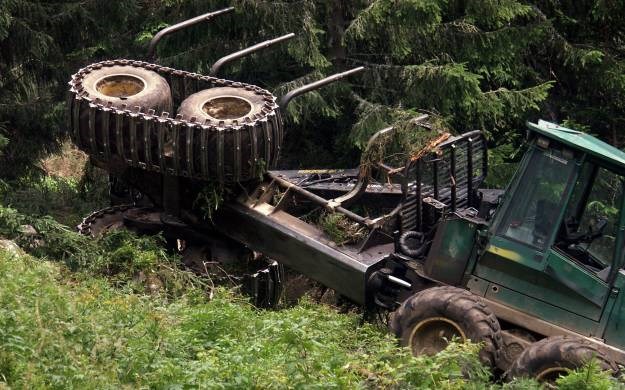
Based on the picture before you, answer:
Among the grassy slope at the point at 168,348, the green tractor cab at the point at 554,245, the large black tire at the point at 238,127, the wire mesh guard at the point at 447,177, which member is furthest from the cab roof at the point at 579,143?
the large black tire at the point at 238,127

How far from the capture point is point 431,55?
1562 centimetres

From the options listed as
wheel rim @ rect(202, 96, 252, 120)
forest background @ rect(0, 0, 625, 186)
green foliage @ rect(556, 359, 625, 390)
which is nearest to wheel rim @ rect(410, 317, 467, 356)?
green foliage @ rect(556, 359, 625, 390)

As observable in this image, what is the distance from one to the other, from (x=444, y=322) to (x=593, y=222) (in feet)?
5.87

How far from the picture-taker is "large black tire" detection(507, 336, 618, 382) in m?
8.88

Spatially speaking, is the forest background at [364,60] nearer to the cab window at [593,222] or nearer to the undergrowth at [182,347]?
the cab window at [593,222]

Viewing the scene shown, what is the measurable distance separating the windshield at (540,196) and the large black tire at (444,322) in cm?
76

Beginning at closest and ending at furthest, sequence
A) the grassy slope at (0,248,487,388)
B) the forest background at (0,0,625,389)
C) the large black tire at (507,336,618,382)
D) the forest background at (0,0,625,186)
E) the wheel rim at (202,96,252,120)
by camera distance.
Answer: the grassy slope at (0,248,487,388), the large black tire at (507,336,618,382), the forest background at (0,0,625,389), the wheel rim at (202,96,252,120), the forest background at (0,0,625,186)

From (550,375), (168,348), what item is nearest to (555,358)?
(550,375)

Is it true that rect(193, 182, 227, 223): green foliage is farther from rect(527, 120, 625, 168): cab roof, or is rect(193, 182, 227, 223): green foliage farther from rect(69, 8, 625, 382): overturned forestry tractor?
rect(527, 120, 625, 168): cab roof

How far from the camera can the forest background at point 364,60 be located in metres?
14.5

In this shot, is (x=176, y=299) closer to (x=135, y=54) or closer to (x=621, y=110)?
(x=135, y=54)

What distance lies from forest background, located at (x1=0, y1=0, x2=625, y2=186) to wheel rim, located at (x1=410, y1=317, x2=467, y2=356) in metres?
4.96

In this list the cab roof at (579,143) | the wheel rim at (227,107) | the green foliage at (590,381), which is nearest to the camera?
the green foliage at (590,381)

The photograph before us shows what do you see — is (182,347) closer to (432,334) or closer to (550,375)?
(432,334)
